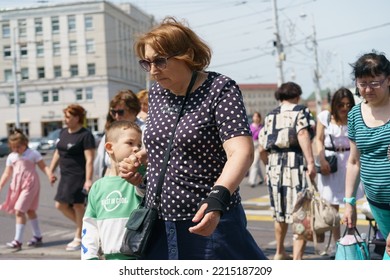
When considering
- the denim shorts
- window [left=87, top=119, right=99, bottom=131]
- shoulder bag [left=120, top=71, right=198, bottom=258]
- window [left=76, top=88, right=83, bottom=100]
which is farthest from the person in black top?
the denim shorts

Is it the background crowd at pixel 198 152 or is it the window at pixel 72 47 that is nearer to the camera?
the background crowd at pixel 198 152

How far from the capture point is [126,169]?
335 cm

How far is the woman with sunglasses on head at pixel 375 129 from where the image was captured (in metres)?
3.47

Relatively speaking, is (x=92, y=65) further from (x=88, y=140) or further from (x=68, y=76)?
A: (x=88, y=140)

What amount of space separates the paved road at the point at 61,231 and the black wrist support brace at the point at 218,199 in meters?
3.94

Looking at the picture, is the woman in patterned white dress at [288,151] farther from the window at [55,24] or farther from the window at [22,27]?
the window at [22,27]

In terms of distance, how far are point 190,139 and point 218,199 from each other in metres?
0.37

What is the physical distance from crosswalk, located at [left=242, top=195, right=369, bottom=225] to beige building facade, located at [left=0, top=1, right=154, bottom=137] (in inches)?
173

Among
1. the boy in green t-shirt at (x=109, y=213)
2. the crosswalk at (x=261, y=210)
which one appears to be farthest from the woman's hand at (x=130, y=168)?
the crosswalk at (x=261, y=210)

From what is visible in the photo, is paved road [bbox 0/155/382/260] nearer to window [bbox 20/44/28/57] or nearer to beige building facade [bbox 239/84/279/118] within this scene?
beige building facade [bbox 239/84/279/118]

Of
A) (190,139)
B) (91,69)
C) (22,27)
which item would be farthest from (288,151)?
(190,139)

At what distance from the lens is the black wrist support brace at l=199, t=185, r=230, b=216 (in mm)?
2673

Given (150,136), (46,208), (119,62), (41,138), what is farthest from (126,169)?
(46,208)

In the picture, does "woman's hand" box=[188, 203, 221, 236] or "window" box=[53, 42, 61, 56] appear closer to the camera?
"woman's hand" box=[188, 203, 221, 236]
